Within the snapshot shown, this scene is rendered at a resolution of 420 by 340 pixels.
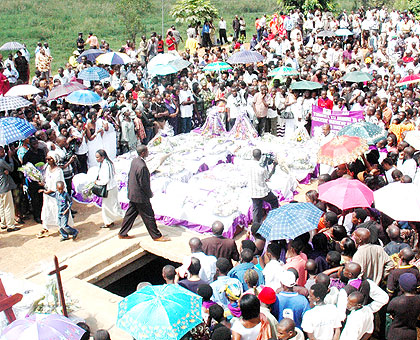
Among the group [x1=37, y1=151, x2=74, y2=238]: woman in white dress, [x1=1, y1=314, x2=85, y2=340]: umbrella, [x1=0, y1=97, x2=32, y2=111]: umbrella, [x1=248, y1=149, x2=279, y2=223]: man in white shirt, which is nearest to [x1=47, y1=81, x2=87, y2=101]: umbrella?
[x1=0, y1=97, x2=32, y2=111]: umbrella

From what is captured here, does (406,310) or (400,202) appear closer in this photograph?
(406,310)

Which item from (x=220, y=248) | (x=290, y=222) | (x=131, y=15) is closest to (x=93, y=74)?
(x=220, y=248)

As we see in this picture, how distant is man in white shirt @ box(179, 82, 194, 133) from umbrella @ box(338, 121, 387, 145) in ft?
18.4

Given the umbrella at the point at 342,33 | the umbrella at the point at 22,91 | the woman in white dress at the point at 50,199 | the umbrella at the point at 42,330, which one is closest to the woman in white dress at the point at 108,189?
the woman in white dress at the point at 50,199

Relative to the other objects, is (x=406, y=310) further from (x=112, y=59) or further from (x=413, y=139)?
(x=112, y=59)

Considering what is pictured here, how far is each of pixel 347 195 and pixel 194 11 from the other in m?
19.8

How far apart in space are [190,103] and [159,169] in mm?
3784

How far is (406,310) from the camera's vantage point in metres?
5.59

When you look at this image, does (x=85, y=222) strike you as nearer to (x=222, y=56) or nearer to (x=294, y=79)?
(x=294, y=79)

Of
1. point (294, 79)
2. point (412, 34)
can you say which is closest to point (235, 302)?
point (294, 79)

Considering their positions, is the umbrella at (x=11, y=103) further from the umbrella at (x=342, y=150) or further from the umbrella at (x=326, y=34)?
the umbrella at (x=326, y=34)

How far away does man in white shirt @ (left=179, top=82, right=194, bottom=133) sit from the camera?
14.6m

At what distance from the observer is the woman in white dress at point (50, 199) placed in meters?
9.35

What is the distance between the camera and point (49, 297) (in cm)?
654
